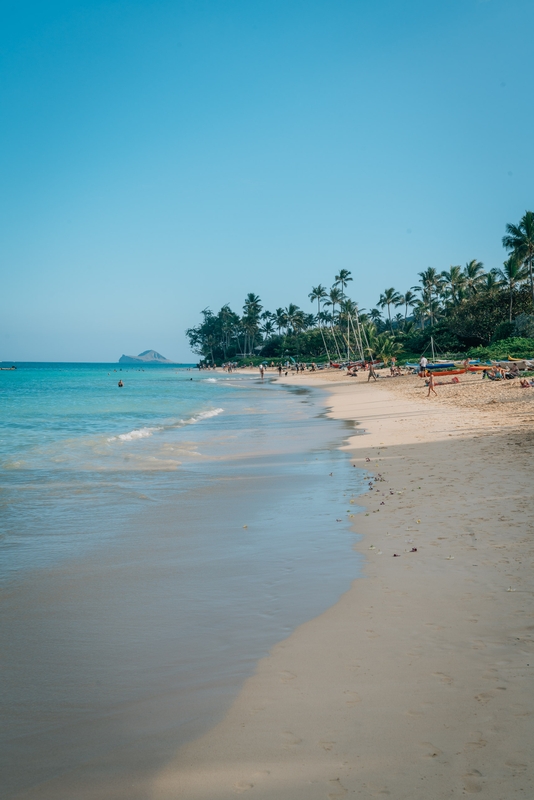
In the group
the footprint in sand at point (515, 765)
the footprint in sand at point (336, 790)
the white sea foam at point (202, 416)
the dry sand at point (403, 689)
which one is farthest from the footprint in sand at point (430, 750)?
the white sea foam at point (202, 416)

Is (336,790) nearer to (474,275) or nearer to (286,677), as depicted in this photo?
(286,677)

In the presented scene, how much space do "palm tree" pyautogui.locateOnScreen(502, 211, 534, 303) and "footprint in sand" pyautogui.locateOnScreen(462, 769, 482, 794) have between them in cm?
5889

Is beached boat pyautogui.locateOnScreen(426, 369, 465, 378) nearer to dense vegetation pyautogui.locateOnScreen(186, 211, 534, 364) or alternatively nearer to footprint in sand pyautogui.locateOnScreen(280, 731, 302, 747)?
dense vegetation pyautogui.locateOnScreen(186, 211, 534, 364)

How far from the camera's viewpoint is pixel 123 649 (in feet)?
14.9

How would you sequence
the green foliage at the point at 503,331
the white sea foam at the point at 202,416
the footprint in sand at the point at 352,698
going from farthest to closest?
the green foliage at the point at 503,331, the white sea foam at the point at 202,416, the footprint in sand at the point at 352,698

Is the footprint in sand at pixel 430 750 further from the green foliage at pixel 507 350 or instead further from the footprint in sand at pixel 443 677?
the green foliage at pixel 507 350

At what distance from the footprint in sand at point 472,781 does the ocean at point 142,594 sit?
1.44m

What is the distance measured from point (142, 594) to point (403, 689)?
289 cm

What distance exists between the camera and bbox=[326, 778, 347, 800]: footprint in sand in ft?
9.16

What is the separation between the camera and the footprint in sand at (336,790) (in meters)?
2.79

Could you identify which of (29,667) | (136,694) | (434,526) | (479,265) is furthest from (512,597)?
(479,265)

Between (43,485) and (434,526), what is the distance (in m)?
7.76

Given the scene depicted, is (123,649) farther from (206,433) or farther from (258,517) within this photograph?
(206,433)

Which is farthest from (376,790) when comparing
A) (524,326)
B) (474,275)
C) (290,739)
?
(474,275)
